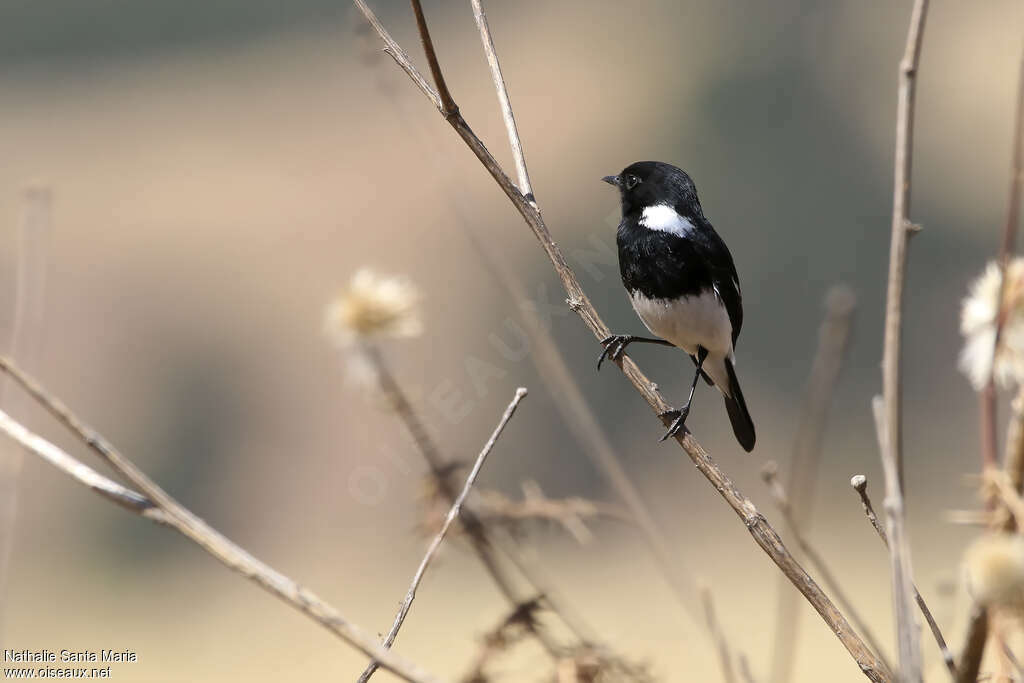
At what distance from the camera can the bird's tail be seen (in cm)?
314

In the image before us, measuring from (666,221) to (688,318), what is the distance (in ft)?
0.81

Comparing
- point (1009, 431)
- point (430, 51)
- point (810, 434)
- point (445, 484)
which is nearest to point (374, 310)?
point (445, 484)

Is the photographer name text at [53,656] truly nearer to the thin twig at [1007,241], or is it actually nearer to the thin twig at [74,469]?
the thin twig at [74,469]

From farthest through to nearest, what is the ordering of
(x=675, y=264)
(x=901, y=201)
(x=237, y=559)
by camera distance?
→ (x=675, y=264) < (x=901, y=201) < (x=237, y=559)

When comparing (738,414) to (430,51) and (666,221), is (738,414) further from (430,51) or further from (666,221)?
(430,51)

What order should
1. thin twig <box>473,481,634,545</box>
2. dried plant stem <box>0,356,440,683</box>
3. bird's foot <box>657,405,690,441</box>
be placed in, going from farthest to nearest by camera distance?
bird's foot <box>657,405,690,441</box> → thin twig <box>473,481,634,545</box> → dried plant stem <box>0,356,440,683</box>

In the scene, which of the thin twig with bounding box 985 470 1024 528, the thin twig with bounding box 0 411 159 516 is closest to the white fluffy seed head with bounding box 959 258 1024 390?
the thin twig with bounding box 985 470 1024 528

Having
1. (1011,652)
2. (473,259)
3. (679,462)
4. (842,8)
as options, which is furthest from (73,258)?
(1011,652)

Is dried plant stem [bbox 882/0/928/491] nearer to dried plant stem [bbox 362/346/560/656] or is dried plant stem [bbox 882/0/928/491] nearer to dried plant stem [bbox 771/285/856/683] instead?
dried plant stem [bbox 771/285/856/683]

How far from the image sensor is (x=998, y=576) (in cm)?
79

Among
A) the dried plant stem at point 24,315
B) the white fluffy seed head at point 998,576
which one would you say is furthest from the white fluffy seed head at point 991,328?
the dried plant stem at point 24,315

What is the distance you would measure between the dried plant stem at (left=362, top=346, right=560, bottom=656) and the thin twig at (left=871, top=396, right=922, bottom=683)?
51 centimetres

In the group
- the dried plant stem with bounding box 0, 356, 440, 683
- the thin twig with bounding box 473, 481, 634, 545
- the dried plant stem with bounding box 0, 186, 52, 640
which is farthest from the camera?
the thin twig with bounding box 473, 481, 634, 545

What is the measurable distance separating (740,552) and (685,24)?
1250cm
